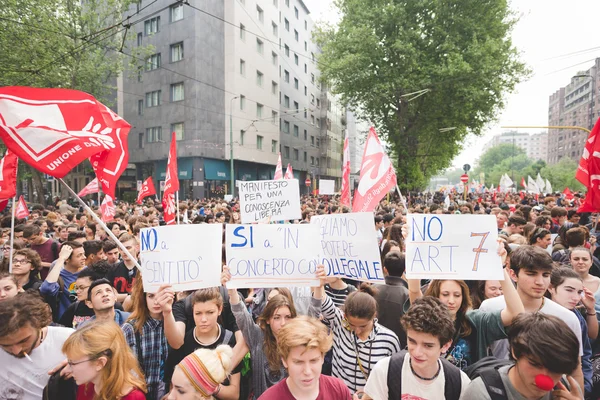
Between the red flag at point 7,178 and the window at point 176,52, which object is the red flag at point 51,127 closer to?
the red flag at point 7,178

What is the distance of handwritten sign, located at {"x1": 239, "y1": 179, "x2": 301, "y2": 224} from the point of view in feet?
21.2

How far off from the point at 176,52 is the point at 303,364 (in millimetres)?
34372

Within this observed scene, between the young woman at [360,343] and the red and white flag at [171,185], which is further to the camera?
the red and white flag at [171,185]

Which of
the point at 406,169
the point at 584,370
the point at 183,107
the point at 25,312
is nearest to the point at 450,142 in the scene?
the point at 406,169

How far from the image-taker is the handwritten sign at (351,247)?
3467 mm

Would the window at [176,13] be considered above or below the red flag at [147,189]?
above

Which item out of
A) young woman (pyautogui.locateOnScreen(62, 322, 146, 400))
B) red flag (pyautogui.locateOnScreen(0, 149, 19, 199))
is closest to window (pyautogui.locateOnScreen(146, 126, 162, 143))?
red flag (pyautogui.locateOnScreen(0, 149, 19, 199))

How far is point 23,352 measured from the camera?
2.68 metres

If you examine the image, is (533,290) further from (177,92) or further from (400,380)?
(177,92)

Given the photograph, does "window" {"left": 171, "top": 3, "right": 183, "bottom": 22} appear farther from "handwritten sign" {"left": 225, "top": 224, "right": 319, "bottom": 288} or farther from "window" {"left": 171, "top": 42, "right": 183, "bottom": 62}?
"handwritten sign" {"left": 225, "top": 224, "right": 319, "bottom": 288}

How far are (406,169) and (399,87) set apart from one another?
6.02m

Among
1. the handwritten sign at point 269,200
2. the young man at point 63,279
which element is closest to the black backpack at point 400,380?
the young man at point 63,279

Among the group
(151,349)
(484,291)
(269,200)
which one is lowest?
(151,349)

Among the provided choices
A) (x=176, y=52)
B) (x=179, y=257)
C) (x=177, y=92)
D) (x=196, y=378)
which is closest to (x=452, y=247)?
(x=196, y=378)
